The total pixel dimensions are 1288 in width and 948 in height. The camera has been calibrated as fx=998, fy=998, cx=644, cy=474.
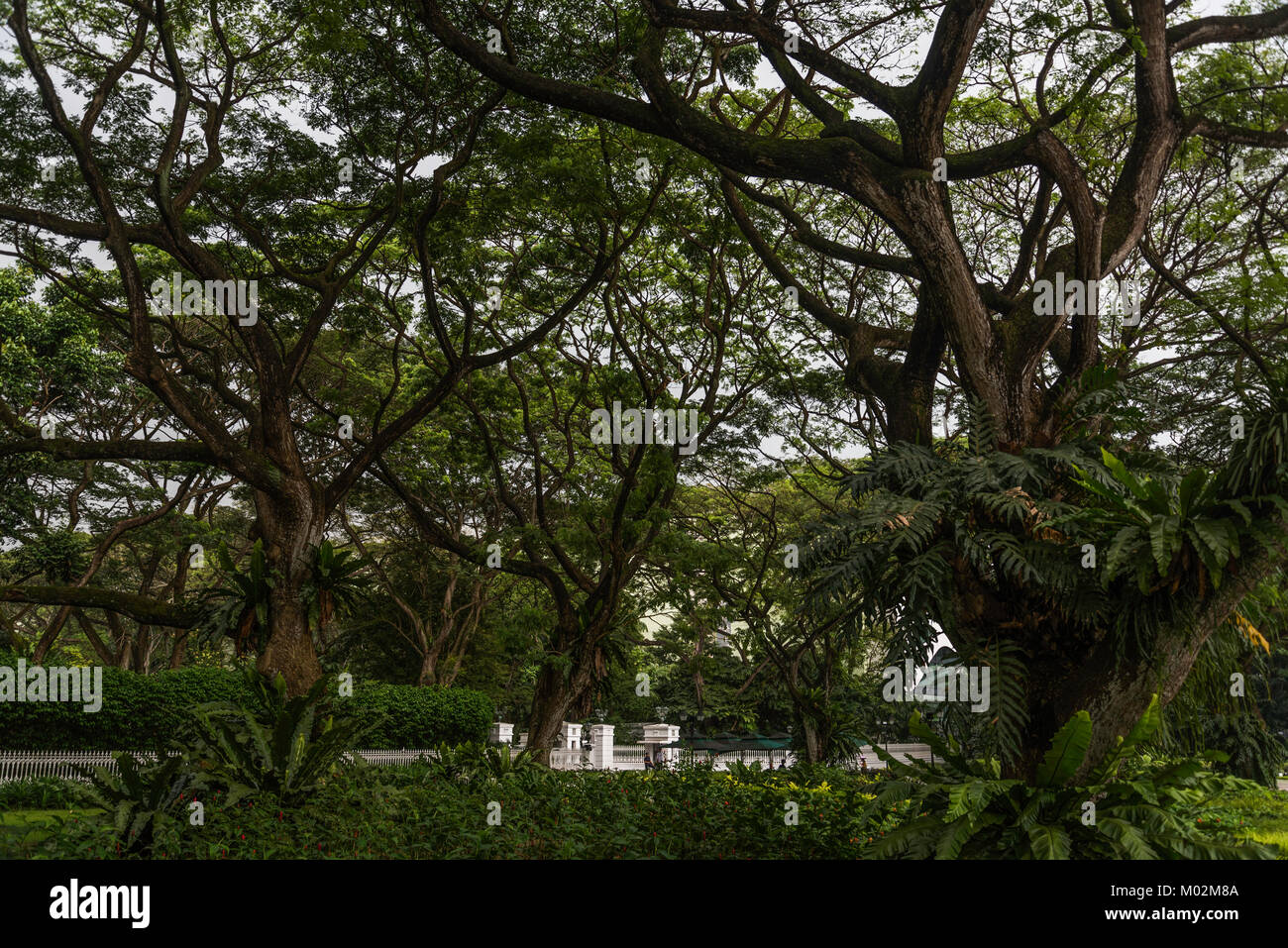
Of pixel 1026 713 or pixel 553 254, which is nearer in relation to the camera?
pixel 1026 713

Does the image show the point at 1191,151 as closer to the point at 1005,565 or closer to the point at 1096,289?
the point at 1096,289

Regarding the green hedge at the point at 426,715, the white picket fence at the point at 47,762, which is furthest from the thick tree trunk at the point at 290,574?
the green hedge at the point at 426,715

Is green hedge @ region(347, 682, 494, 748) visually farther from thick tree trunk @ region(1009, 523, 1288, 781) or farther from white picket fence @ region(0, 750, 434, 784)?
thick tree trunk @ region(1009, 523, 1288, 781)

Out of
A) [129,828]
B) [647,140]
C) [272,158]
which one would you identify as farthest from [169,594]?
[129,828]

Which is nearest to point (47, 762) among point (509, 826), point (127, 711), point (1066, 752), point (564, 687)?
point (127, 711)

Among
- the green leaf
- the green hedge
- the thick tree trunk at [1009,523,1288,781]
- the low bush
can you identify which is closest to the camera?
the green leaf

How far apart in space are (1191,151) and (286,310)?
12.2 meters

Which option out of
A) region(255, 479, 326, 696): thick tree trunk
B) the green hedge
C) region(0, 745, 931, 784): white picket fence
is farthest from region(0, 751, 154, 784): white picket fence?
the green hedge

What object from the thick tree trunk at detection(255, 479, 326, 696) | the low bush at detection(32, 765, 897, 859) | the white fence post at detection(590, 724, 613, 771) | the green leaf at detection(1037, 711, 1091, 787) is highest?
the thick tree trunk at detection(255, 479, 326, 696)

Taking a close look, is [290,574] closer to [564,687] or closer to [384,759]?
[564,687]

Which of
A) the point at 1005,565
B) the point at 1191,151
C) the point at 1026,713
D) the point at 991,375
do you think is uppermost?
the point at 1191,151

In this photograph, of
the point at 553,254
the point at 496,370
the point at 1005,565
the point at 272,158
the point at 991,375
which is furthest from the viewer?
the point at 496,370
